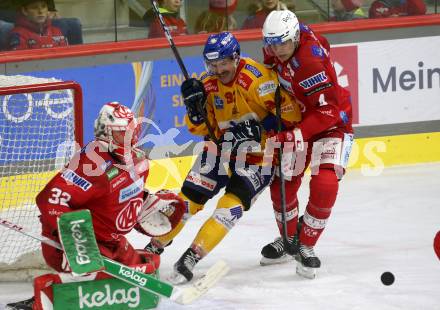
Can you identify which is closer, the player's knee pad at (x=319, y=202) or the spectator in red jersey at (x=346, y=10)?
the player's knee pad at (x=319, y=202)

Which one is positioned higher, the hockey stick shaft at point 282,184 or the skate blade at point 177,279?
the hockey stick shaft at point 282,184

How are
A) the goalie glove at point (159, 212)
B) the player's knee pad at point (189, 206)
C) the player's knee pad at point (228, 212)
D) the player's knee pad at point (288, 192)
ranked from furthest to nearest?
the player's knee pad at point (288, 192)
the player's knee pad at point (189, 206)
the player's knee pad at point (228, 212)
the goalie glove at point (159, 212)

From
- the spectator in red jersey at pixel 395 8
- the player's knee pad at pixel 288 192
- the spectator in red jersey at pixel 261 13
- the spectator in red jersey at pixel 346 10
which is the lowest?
the spectator in red jersey at pixel 395 8

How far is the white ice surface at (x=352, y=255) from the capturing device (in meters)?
4.70

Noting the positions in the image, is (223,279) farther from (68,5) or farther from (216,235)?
(68,5)

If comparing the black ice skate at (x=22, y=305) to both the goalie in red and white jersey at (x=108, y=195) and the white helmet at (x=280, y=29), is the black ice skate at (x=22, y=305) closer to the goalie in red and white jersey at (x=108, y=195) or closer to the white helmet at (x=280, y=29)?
the goalie in red and white jersey at (x=108, y=195)

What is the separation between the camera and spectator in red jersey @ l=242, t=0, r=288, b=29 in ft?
23.2

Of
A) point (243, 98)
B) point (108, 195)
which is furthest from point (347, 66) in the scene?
point (108, 195)

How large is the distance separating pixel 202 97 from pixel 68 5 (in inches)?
77.9

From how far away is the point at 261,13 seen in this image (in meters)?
7.14

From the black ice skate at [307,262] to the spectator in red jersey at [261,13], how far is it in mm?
2323

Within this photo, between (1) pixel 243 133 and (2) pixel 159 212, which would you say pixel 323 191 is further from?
(2) pixel 159 212

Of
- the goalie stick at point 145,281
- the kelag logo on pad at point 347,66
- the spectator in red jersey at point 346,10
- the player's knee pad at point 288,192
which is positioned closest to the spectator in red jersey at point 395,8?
the spectator in red jersey at point 346,10

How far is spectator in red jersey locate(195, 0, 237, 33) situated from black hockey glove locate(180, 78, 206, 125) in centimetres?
203
